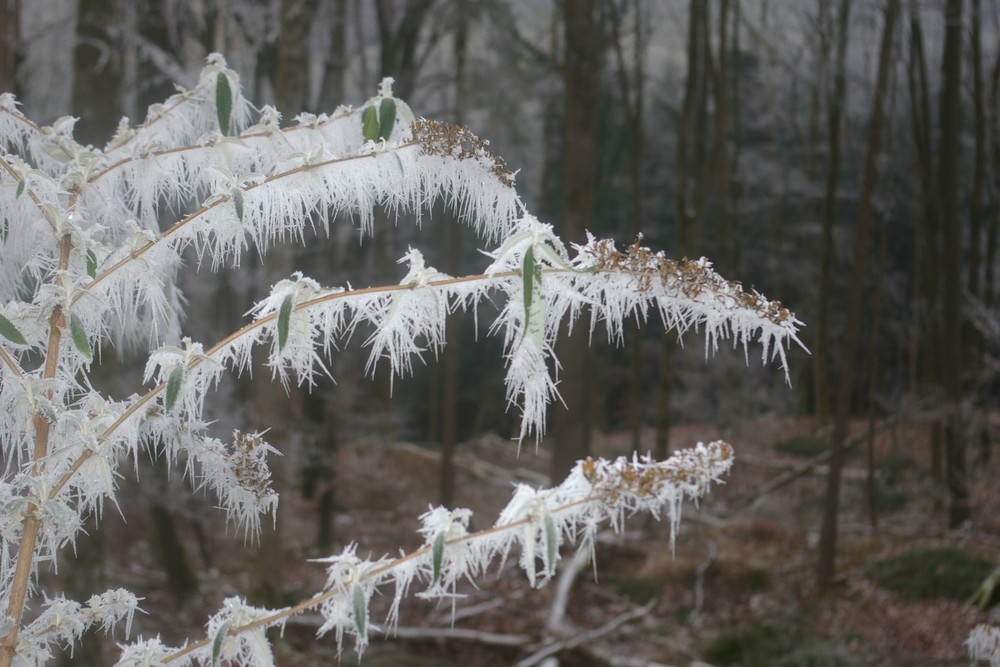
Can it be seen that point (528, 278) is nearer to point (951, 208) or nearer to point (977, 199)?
point (951, 208)

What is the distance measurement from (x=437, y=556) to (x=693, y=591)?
6546mm

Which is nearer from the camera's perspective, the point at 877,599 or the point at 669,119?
the point at 877,599

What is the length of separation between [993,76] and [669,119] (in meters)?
9.06

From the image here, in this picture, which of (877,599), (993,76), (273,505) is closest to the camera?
(273,505)

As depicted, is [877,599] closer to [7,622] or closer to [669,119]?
[7,622]

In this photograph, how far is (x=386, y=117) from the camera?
126 centimetres

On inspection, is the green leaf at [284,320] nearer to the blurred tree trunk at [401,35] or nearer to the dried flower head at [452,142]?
the dried flower head at [452,142]

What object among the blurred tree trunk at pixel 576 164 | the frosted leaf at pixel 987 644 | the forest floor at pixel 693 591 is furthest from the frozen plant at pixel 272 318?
the blurred tree trunk at pixel 576 164

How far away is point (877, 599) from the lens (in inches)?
249

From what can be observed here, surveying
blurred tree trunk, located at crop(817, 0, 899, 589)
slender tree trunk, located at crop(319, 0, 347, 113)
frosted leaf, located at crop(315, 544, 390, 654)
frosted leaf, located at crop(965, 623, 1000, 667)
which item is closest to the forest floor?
blurred tree trunk, located at crop(817, 0, 899, 589)

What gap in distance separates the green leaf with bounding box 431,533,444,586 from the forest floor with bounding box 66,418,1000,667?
2.88m

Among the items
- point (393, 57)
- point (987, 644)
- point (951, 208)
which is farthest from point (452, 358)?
point (987, 644)

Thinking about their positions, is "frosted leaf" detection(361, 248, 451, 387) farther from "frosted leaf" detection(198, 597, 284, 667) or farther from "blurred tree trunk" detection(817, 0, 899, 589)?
"blurred tree trunk" detection(817, 0, 899, 589)

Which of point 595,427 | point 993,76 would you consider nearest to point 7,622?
point 993,76
